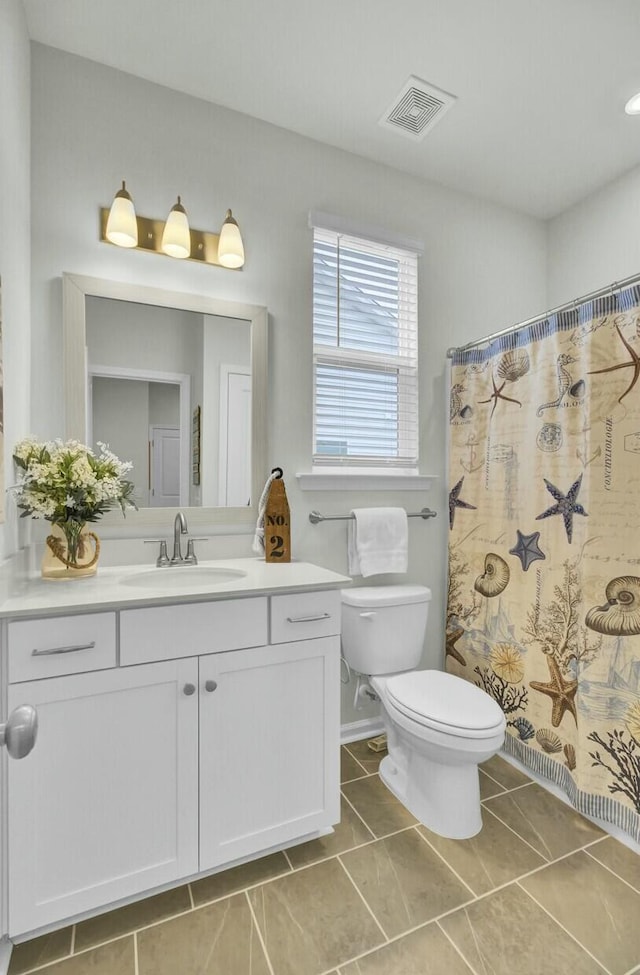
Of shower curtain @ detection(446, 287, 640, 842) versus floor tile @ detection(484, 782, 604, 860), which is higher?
shower curtain @ detection(446, 287, 640, 842)

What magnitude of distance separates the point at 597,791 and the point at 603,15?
258 centimetres

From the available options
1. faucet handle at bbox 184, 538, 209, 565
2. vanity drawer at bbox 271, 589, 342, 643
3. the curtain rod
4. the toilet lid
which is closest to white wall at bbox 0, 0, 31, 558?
faucet handle at bbox 184, 538, 209, 565

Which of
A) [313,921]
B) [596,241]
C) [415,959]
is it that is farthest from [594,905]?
[596,241]

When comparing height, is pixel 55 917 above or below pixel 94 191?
below

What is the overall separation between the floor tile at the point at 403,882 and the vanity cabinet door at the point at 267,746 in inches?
6.5

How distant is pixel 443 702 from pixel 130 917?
1091 mm

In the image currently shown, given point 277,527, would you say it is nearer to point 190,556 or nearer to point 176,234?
point 190,556

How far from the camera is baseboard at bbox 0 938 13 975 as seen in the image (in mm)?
1162

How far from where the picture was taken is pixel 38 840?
1.20m

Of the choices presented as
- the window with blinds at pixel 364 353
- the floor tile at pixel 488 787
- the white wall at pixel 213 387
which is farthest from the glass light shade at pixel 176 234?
the floor tile at pixel 488 787

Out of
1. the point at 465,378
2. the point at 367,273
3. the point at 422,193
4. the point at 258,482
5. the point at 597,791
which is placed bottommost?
the point at 597,791

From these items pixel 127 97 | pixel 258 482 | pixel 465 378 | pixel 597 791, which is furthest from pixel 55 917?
pixel 127 97

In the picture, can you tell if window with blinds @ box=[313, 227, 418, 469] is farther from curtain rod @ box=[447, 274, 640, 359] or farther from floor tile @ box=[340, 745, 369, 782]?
floor tile @ box=[340, 745, 369, 782]

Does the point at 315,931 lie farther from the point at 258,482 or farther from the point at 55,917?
the point at 258,482
